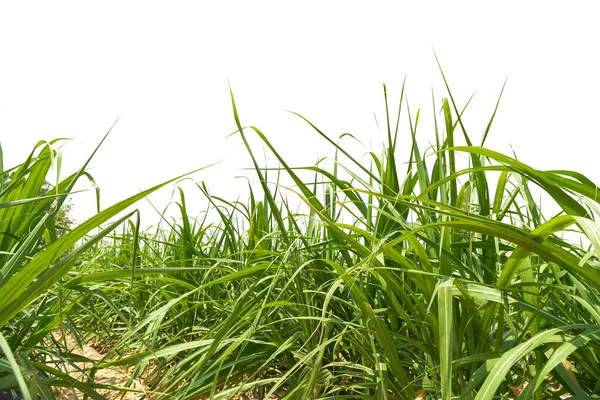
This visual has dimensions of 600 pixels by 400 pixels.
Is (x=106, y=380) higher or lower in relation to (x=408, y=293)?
lower

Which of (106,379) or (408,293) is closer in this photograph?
(408,293)

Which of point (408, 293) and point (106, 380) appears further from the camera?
point (106, 380)

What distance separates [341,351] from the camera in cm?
145

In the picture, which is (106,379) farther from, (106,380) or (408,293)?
(408,293)

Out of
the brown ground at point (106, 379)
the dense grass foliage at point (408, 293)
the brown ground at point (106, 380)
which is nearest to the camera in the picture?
the dense grass foliage at point (408, 293)

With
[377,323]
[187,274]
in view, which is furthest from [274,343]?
[187,274]

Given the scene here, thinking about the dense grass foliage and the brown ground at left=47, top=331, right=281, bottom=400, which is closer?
the dense grass foliage

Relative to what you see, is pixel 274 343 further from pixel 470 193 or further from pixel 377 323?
pixel 470 193

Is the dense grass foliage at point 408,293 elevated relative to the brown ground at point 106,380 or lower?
elevated

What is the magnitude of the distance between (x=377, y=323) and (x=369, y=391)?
0.75 ft

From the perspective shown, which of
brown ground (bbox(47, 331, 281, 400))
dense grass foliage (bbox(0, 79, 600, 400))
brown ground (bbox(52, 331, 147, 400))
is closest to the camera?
dense grass foliage (bbox(0, 79, 600, 400))

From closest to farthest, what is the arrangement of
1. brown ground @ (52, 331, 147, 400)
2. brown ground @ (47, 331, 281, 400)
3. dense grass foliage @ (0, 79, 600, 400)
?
dense grass foliage @ (0, 79, 600, 400), brown ground @ (47, 331, 281, 400), brown ground @ (52, 331, 147, 400)

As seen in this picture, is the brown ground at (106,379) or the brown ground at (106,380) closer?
the brown ground at (106,380)

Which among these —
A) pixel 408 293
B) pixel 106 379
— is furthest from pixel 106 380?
pixel 408 293
